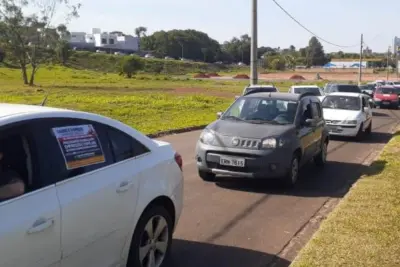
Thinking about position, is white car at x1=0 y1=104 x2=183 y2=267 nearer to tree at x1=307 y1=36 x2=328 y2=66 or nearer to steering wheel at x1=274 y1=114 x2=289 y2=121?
steering wheel at x1=274 y1=114 x2=289 y2=121

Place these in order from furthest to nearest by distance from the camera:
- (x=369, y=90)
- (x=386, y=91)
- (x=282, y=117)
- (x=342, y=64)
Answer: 1. (x=342, y=64)
2. (x=369, y=90)
3. (x=386, y=91)
4. (x=282, y=117)

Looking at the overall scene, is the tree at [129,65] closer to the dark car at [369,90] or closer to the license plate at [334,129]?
the dark car at [369,90]

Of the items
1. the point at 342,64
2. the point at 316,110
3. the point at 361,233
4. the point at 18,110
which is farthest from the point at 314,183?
the point at 342,64

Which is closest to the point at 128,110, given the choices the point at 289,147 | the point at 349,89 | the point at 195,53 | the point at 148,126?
the point at 148,126

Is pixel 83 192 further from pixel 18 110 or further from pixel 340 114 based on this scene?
pixel 340 114

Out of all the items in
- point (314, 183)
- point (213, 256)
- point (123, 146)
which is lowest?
point (314, 183)

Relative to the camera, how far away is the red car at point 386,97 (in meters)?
34.6

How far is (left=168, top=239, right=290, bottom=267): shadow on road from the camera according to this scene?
537 centimetres

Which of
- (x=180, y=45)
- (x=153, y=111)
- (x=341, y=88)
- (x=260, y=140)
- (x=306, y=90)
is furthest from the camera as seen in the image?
(x=180, y=45)

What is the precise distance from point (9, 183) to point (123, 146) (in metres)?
1.34

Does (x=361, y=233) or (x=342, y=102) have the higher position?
(x=361, y=233)

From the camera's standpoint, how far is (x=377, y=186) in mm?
8266

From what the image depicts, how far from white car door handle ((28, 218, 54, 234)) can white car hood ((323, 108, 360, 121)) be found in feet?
47.3

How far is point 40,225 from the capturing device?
3387 millimetres
